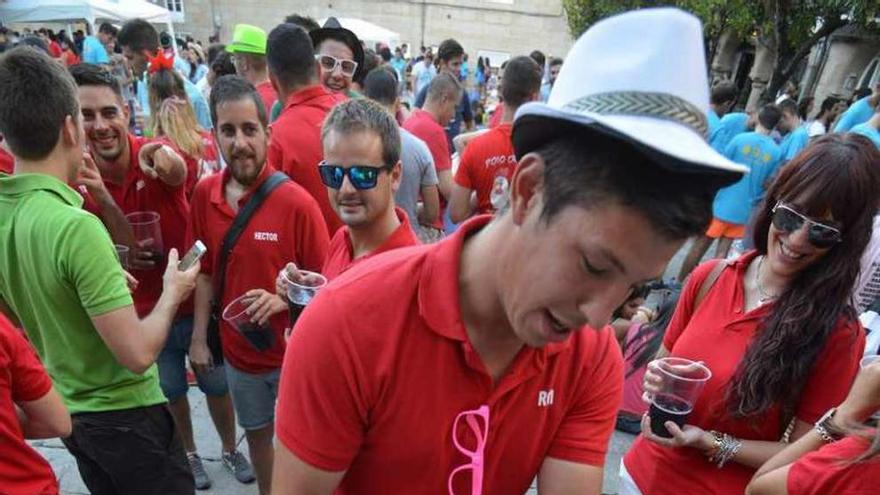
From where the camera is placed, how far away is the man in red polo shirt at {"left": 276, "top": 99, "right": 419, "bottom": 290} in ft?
7.75

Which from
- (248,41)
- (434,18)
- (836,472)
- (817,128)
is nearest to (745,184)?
(836,472)

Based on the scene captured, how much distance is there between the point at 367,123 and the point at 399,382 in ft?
5.14

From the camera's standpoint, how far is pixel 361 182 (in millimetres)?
2367

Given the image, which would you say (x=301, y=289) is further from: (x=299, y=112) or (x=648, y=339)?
(x=648, y=339)

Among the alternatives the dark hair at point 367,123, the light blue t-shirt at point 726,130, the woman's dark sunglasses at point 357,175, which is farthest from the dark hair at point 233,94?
the light blue t-shirt at point 726,130

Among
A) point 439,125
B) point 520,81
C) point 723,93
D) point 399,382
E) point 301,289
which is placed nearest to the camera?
point 399,382

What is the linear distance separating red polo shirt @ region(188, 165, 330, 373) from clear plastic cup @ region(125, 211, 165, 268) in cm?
19

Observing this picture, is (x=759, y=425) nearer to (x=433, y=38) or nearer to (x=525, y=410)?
(x=525, y=410)

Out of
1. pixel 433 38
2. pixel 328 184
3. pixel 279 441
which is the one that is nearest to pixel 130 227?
pixel 328 184

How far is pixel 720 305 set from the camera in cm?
207

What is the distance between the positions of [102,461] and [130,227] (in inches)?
44.3

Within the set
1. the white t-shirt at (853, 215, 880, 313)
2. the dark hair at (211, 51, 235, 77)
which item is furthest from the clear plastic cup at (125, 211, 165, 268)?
the white t-shirt at (853, 215, 880, 313)

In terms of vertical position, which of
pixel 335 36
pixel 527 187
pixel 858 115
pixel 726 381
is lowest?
pixel 726 381

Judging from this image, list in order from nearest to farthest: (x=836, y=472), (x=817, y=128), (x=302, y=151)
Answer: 1. (x=836, y=472)
2. (x=302, y=151)
3. (x=817, y=128)
